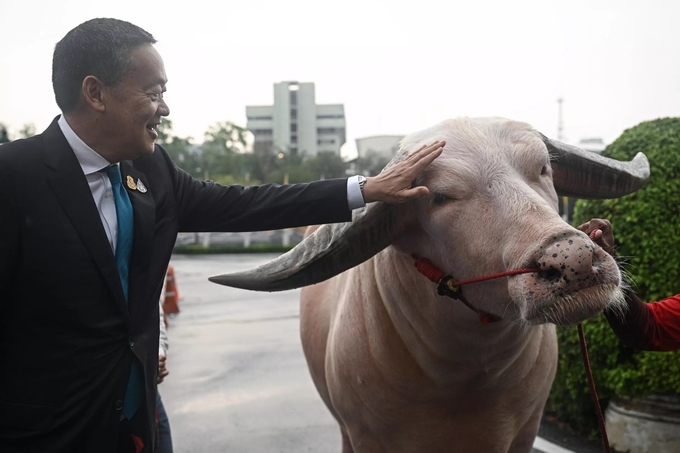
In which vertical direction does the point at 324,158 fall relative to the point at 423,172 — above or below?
above

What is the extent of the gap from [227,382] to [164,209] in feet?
18.9

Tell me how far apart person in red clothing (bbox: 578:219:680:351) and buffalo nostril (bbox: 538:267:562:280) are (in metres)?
0.89

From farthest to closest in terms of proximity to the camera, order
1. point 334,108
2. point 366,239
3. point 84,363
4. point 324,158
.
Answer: point 334,108, point 324,158, point 366,239, point 84,363

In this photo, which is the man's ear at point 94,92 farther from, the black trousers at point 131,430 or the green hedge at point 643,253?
the green hedge at point 643,253

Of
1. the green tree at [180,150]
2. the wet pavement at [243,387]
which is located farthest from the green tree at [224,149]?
the wet pavement at [243,387]

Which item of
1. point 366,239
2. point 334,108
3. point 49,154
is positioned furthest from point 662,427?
point 334,108

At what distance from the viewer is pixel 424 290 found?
2.50m

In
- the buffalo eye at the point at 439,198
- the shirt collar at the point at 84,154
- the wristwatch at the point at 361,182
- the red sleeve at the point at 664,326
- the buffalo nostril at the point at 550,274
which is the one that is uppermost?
the shirt collar at the point at 84,154

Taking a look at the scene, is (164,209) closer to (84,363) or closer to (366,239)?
(84,363)

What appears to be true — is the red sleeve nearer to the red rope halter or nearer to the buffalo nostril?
the red rope halter

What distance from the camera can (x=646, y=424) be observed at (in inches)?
175

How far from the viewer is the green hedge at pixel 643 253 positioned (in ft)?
14.0

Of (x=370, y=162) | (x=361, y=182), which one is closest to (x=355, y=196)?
(x=361, y=182)

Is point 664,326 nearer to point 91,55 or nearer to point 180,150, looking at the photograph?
point 91,55
